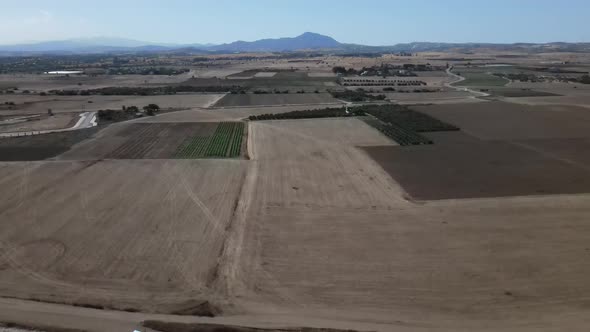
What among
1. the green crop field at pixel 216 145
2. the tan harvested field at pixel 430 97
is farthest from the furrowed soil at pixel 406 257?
the tan harvested field at pixel 430 97

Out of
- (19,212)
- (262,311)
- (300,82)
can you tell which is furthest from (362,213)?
(300,82)

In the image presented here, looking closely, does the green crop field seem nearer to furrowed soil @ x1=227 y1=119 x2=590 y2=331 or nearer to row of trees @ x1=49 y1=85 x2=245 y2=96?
furrowed soil @ x1=227 y1=119 x2=590 y2=331

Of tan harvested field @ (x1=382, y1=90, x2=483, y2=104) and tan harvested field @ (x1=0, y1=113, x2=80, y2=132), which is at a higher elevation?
tan harvested field @ (x1=382, y1=90, x2=483, y2=104)

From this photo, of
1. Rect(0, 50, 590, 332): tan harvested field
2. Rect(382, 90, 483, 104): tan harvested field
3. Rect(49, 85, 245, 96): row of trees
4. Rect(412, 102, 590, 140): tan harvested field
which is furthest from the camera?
Rect(49, 85, 245, 96): row of trees

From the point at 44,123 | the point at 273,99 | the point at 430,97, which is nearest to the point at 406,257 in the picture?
the point at 44,123

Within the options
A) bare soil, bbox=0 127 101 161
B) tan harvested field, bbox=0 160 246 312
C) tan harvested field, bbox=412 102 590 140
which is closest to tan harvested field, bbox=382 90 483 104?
tan harvested field, bbox=412 102 590 140

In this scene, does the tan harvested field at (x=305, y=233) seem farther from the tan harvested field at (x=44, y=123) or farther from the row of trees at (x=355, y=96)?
the row of trees at (x=355, y=96)
